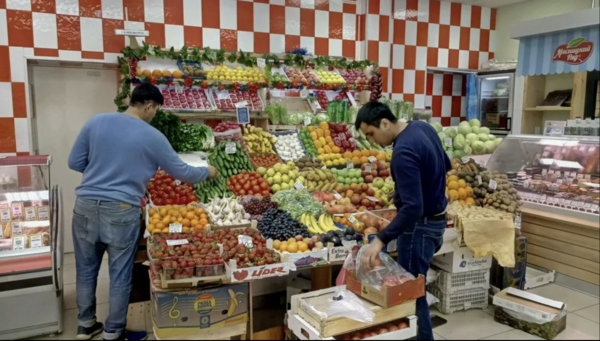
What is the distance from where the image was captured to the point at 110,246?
10.9 ft

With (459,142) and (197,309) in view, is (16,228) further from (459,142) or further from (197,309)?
(459,142)

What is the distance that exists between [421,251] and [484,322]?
146cm

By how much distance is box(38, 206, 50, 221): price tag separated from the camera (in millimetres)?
3897

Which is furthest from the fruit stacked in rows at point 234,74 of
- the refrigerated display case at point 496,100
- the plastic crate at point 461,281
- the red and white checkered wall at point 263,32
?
the refrigerated display case at point 496,100

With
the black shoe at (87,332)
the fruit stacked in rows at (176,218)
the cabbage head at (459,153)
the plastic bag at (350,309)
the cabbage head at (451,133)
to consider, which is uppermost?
the cabbage head at (451,133)

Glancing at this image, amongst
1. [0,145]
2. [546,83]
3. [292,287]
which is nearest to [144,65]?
[0,145]

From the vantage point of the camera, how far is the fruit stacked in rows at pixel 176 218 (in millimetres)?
3719

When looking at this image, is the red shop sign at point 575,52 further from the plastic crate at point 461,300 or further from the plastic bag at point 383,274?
the plastic bag at point 383,274

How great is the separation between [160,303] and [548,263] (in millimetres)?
4090

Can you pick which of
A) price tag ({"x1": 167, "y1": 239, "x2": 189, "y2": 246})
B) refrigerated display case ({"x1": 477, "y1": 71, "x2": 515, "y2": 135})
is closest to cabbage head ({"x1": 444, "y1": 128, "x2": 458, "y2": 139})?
refrigerated display case ({"x1": 477, "y1": 71, "x2": 515, "y2": 135})

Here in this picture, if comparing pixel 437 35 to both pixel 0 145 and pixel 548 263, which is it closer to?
pixel 548 263

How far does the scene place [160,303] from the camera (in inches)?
121

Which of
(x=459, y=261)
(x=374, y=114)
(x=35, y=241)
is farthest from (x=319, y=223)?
(x=35, y=241)

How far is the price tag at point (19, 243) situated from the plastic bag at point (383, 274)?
2722 millimetres
